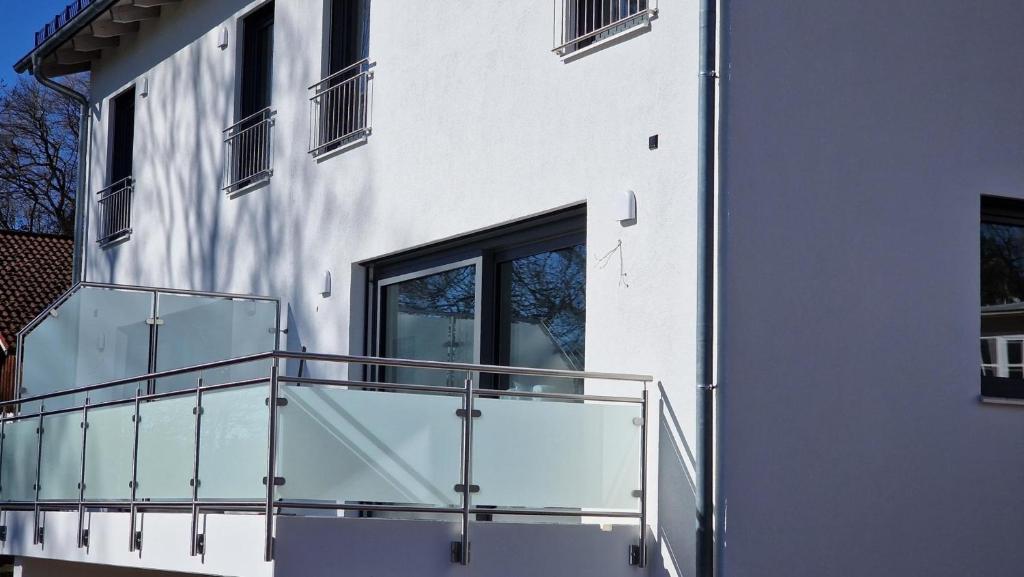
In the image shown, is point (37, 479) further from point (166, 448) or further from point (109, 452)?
point (166, 448)

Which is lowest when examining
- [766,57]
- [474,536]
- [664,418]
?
[474,536]

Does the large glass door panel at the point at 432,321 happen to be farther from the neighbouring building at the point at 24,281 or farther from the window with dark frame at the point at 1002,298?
the neighbouring building at the point at 24,281

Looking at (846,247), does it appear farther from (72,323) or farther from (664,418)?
(72,323)

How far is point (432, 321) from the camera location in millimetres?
10672

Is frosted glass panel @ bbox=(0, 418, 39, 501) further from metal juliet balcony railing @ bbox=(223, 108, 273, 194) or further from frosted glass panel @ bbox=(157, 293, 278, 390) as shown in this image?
metal juliet balcony railing @ bbox=(223, 108, 273, 194)

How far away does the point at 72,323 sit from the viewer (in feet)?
39.6

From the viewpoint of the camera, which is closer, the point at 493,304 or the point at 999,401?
the point at 999,401

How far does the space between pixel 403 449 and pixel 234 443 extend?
0.99 metres

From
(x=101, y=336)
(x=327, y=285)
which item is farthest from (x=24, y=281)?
(x=327, y=285)

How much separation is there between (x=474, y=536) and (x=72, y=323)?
5.96 m

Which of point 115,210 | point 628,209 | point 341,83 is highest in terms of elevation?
point 341,83

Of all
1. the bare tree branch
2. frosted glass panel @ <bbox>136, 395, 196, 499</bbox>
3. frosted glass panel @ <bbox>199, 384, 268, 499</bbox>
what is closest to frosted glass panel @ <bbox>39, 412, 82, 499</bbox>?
frosted glass panel @ <bbox>136, 395, 196, 499</bbox>

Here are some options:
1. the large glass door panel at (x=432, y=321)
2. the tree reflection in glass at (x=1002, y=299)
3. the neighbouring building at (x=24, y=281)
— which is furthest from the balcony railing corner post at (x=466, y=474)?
the neighbouring building at (x=24, y=281)

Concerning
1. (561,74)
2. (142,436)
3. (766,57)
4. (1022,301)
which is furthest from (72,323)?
(1022,301)
